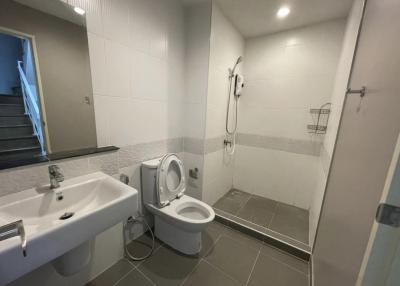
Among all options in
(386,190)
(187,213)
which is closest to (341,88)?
(386,190)

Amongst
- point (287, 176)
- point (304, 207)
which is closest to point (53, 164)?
point (287, 176)

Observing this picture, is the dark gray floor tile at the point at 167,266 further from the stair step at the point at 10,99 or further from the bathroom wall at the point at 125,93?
the stair step at the point at 10,99

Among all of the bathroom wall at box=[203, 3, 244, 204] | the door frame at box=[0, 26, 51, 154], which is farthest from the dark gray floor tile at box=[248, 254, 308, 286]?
the door frame at box=[0, 26, 51, 154]

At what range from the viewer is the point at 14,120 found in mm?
874

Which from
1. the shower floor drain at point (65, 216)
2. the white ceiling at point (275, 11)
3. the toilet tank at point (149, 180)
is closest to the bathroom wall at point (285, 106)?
the white ceiling at point (275, 11)

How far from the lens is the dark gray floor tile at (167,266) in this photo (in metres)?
1.27

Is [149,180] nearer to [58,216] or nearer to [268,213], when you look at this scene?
[58,216]

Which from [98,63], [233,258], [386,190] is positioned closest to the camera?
[386,190]

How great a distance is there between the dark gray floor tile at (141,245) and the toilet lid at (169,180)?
0.46 meters

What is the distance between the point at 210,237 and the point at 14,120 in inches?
68.9

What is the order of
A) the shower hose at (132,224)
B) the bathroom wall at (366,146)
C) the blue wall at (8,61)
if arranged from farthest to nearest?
the shower hose at (132,224) < the blue wall at (8,61) < the bathroom wall at (366,146)

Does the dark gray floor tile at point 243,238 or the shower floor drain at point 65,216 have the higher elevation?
the shower floor drain at point 65,216

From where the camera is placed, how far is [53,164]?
98 cm

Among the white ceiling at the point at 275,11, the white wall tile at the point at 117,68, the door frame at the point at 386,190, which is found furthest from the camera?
the white ceiling at the point at 275,11
